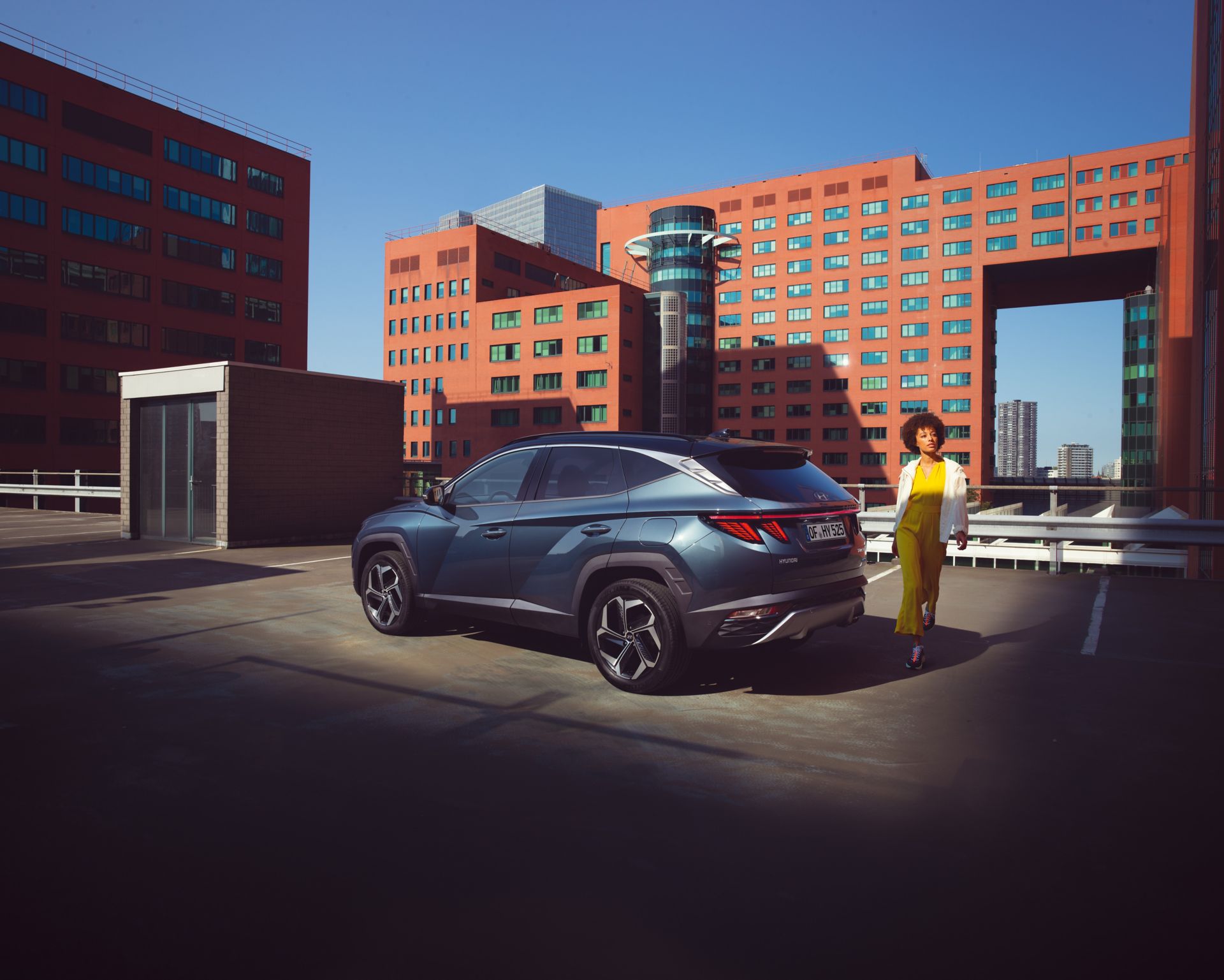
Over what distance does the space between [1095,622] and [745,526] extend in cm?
527

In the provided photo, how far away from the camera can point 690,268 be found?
83.6 metres

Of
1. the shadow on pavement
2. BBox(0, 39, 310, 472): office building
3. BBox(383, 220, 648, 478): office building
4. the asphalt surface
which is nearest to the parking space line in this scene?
the shadow on pavement

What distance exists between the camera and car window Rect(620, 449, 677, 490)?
551cm

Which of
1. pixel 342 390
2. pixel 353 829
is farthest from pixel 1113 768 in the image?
pixel 342 390

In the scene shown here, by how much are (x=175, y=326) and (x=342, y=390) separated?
4529 centimetres

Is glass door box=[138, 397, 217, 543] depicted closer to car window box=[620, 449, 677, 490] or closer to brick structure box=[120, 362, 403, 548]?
brick structure box=[120, 362, 403, 548]

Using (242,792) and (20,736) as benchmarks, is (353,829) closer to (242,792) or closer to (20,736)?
(242,792)

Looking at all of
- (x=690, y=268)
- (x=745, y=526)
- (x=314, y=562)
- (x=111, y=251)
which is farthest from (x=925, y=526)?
A: (x=690, y=268)

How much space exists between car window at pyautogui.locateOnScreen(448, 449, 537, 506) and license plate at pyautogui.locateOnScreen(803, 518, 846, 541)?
2262mm

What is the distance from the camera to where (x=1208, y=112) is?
23812 mm

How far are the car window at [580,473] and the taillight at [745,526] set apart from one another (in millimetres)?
863

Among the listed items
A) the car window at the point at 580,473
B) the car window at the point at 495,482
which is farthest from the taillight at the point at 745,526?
the car window at the point at 495,482

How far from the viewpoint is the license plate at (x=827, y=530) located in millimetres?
5359

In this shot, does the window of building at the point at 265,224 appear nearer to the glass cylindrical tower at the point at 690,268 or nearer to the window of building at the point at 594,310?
the window of building at the point at 594,310
